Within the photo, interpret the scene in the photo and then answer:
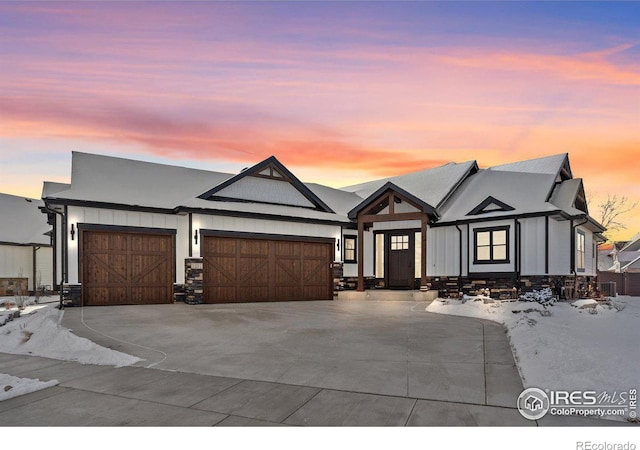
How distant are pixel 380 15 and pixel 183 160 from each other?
14349mm

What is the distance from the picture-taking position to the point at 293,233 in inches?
690

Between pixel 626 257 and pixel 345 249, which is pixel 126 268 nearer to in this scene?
pixel 345 249

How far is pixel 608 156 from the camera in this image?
51.4 ft

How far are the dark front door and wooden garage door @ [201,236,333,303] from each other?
3.51 metres

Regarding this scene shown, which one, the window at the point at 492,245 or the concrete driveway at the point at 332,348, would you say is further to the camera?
the window at the point at 492,245

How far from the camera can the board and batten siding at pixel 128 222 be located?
13766 millimetres

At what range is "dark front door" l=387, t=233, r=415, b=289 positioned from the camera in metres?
20.0

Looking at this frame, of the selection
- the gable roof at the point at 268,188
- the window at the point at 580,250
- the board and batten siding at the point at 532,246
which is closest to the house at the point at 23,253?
the gable roof at the point at 268,188

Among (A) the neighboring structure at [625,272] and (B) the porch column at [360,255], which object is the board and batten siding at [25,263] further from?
(A) the neighboring structure at [625,272]

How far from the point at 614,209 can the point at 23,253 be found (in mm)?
43732

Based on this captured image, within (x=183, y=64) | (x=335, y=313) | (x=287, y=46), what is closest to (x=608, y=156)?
(x=335, y=313)

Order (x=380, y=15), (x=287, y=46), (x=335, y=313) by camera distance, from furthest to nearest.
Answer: (x=335, y=313)
(x=287, y=46)
(x=380, y=15)

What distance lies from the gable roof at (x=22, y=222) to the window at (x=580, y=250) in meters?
27.4
